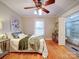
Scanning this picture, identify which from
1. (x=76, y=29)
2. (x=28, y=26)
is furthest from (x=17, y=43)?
(x=28, y=26)

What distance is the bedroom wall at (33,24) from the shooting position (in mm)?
11367

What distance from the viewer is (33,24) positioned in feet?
37.4

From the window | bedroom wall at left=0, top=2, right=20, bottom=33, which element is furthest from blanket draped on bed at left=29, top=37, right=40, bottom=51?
the window

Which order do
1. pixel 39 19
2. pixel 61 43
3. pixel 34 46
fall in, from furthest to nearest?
pixel 39 19 → pixel 61 43 → pixel 34 46

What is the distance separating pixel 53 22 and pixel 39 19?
140 centimetres

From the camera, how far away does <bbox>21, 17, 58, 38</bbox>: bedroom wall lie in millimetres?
11367

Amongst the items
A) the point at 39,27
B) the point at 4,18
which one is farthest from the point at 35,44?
the point at 39,27

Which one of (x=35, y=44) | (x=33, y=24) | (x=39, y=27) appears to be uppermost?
(x=33, y=24)

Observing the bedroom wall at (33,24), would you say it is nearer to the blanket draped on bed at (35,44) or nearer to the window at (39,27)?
the window at (39,27)

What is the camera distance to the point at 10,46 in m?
6.06

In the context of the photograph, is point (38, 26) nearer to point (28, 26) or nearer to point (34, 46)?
point (28, 26)

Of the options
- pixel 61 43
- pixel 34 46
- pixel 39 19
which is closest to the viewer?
pixel 34 46

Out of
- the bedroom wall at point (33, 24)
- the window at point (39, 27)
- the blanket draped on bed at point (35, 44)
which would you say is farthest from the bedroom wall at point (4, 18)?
the window at point (39, 27)

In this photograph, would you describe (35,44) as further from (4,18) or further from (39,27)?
(39,27)
